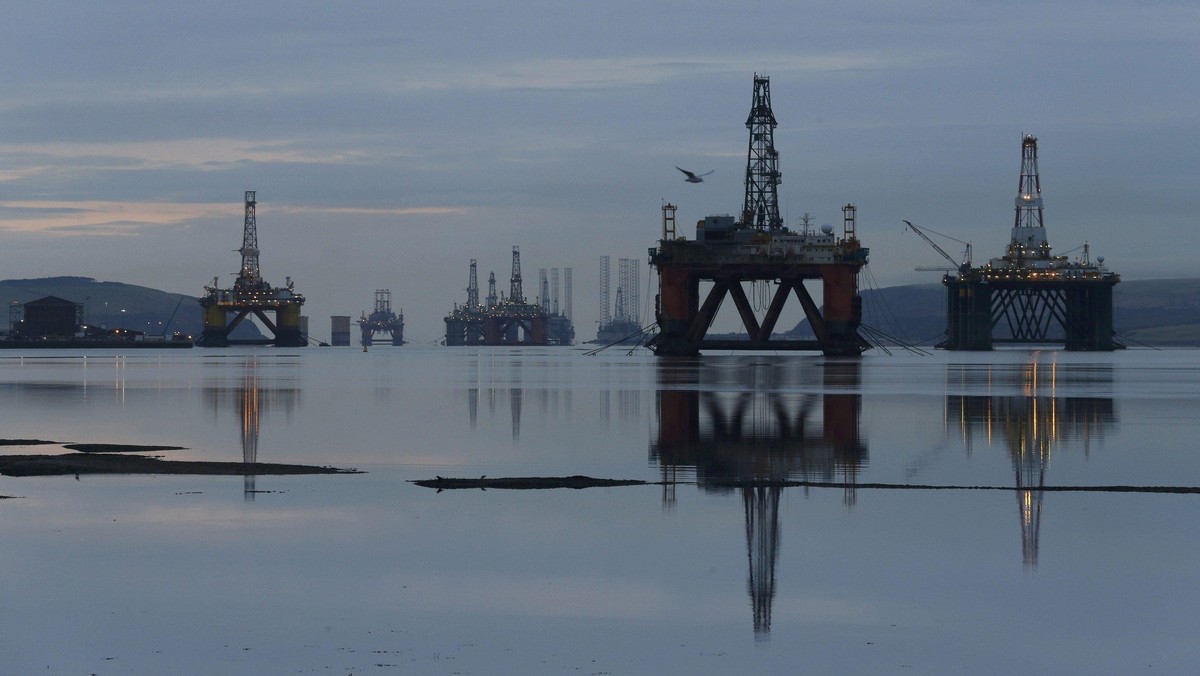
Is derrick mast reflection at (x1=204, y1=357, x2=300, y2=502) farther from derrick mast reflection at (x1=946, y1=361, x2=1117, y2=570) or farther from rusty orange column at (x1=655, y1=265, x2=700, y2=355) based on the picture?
rusty orange column at (x1=655, y1=265, x2=700, y2=355)

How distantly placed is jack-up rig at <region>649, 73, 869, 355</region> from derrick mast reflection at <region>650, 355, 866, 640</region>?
52990 millimetres

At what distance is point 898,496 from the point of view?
2289 centimetres

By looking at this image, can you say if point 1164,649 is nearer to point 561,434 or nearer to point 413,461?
point 413,461

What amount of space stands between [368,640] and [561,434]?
24288mm

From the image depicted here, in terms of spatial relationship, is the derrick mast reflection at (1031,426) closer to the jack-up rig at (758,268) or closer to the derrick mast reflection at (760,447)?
the derrick mast reflection at (760,447)

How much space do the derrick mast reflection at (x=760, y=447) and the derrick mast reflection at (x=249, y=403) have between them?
774 centimetres

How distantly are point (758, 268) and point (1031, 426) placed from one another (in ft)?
248

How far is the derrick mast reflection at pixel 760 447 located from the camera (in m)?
18.7

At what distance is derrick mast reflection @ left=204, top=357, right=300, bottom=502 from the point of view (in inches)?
1230

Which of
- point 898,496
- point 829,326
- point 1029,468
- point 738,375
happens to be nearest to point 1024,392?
point 738,375

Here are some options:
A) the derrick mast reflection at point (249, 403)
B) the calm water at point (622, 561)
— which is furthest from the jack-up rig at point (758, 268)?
the calm water at point (622, 561)

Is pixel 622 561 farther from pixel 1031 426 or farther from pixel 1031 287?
pixel 1031 287

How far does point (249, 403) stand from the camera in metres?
52.8

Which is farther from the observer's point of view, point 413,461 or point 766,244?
point 766,244
